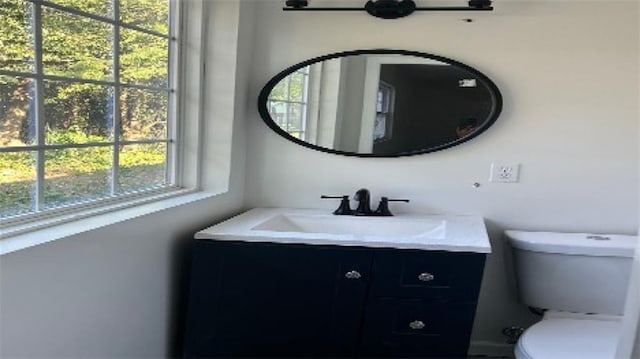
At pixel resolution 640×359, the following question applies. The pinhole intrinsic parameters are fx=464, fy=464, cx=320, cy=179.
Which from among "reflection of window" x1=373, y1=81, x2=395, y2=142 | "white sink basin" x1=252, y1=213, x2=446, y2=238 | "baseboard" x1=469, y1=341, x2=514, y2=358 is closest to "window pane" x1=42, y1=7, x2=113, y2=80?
"white sink basin" x1=252, y1=213, x2=446, y2=238

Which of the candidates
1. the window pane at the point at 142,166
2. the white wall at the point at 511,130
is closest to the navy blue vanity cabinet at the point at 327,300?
the window pane at the point at 142,166

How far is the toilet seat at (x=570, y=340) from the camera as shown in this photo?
5.25 ft

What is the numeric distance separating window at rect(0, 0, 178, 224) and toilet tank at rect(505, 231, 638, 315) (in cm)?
164

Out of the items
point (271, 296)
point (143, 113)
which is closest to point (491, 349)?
point (271, 296)

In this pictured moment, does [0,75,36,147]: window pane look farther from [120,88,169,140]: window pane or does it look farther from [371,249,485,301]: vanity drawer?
[371,249,485,301]: vanity drawer

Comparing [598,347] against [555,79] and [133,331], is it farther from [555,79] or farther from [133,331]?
[133,331]

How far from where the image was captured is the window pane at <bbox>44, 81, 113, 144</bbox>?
1.36m

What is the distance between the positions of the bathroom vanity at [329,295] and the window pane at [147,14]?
0.82 metres

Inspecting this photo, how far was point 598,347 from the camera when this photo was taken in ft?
5.44

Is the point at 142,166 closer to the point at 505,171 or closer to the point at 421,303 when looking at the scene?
the point at 421,303

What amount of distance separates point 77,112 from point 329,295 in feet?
3.51

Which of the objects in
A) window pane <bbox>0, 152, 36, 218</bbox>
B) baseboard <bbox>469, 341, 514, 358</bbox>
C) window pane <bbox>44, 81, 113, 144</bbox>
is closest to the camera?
window pane <bbox>0, 152, 36, 218</bbox>

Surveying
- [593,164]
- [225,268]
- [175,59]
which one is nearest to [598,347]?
[593,164]

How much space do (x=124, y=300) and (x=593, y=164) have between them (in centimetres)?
208
